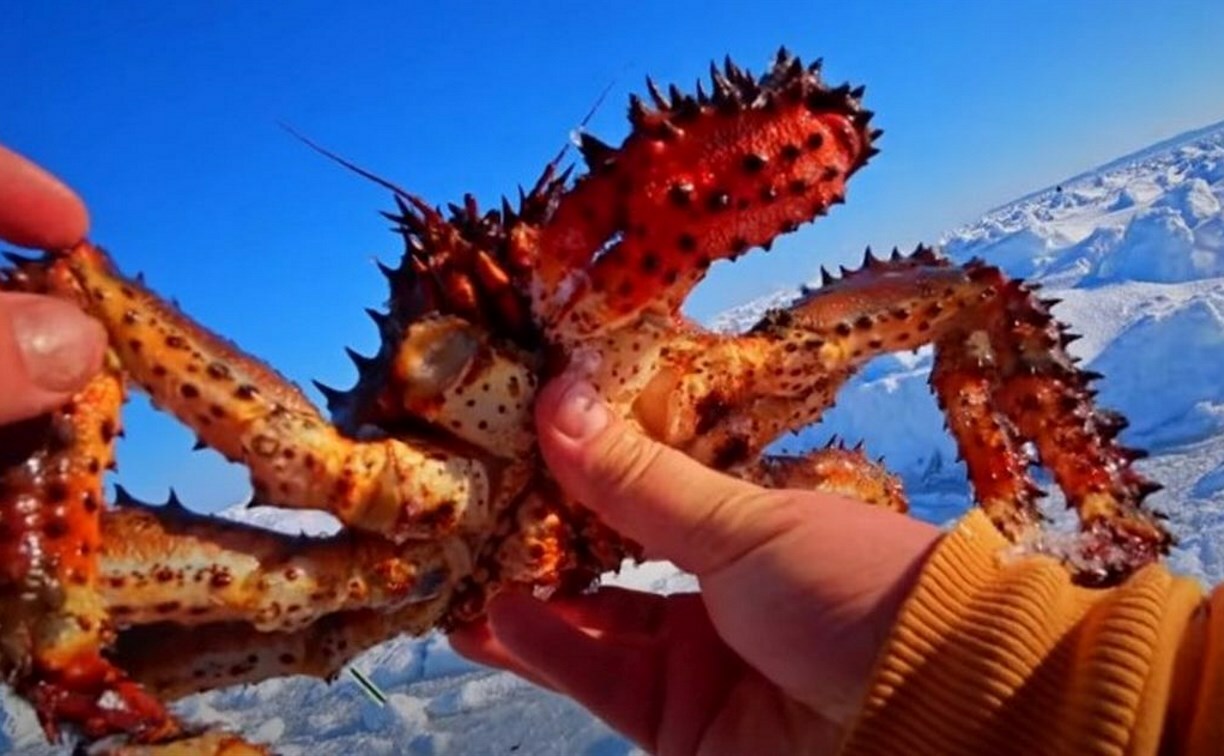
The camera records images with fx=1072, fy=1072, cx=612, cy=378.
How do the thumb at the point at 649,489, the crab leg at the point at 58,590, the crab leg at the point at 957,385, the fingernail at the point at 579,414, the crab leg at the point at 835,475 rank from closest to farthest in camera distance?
the crab leg at the point at 58,590, the thumb at the point at 649,489, the fingernail at the point at 579,414, the crab leg at the point at 957,385, the crab leg at the point at 835,475

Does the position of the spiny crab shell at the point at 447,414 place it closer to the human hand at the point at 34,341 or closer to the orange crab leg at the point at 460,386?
the orange crab leg at the point at 460,386

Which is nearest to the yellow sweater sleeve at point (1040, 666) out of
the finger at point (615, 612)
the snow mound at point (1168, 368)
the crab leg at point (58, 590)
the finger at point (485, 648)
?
the crab leg at point (58, 590)

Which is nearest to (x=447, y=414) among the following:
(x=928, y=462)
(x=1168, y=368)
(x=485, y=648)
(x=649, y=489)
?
(x=649, y=489)

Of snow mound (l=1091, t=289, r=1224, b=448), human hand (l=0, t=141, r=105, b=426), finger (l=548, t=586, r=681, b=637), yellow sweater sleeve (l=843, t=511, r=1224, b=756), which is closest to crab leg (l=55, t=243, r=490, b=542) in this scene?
human hand (l=0, t=141, r=105, b=426)

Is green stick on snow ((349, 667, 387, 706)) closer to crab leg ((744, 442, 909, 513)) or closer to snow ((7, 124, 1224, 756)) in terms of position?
snow ((7, 124, 1224, 756))

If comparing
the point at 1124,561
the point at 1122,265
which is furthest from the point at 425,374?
the point at 1122,265

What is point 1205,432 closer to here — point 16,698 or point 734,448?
point 734,448
